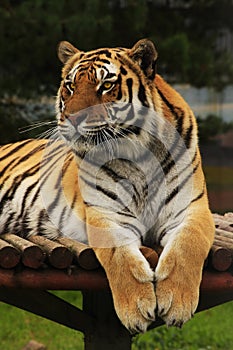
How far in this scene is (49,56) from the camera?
4.98 m

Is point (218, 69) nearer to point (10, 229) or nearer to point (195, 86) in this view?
point (195, 86)

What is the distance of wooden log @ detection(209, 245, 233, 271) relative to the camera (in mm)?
2166

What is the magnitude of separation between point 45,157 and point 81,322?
1.64 ft

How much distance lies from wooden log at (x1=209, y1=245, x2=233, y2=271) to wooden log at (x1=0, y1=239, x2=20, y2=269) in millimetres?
476

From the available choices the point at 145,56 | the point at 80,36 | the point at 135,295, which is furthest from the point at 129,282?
the point at 80,36

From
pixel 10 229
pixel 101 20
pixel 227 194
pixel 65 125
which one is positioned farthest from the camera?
pixel 227 194

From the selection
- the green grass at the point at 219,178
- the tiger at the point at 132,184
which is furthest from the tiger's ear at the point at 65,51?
the green grass at the point at 219,178

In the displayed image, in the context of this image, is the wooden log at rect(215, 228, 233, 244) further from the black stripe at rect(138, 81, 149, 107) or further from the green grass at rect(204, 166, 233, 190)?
the green grass at rect(204, 166, 233, 190)

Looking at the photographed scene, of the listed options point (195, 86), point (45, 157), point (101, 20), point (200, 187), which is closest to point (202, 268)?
point (200, 187)

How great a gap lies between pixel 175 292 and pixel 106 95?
1.60 ft

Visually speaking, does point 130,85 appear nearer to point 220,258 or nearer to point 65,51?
point 65,51

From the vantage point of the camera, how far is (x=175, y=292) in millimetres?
1999

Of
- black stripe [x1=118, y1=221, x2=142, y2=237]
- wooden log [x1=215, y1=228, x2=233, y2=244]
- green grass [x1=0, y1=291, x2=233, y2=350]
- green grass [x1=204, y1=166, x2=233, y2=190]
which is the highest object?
black stripe [x1=118, y1=221, x2=142, y2=237]

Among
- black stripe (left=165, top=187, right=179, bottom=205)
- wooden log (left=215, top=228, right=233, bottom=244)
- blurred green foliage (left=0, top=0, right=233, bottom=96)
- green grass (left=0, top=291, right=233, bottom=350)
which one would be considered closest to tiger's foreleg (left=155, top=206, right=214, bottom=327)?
black stripe (left=165, top=187, right=179, bottom=205)
